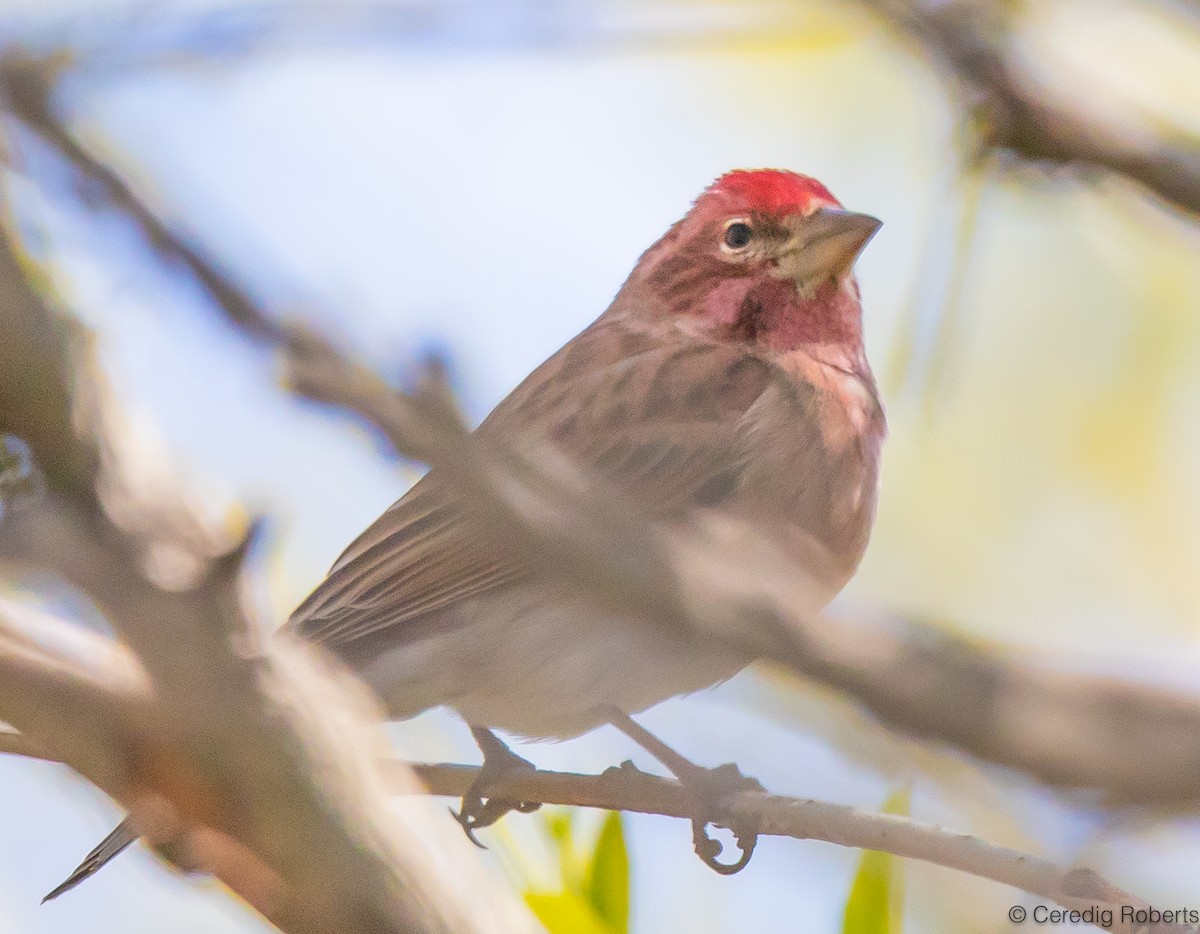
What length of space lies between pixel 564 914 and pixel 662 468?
2.35 metres

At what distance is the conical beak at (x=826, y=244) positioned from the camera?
610cm

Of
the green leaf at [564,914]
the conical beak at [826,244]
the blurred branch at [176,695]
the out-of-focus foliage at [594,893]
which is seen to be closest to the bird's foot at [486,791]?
the out-of-focus foliage at [594,893]

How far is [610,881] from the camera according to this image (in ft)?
12.0

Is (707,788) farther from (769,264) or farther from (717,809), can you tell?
(769,264)

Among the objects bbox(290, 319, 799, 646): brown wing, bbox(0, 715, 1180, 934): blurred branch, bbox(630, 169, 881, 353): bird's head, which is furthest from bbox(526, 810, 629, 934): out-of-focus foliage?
bbox(630, 169, 881, 353): bird's head

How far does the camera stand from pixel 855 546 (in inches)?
213

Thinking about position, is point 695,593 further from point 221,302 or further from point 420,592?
point 420,592

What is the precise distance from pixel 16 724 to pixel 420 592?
3.46m

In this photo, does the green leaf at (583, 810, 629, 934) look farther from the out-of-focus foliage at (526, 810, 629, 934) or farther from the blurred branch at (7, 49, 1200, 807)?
the blurred branch at (7, 49, 1200, 807)

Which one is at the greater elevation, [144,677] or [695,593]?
[695,593]

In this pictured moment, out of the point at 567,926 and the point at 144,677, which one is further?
the point at 567,926

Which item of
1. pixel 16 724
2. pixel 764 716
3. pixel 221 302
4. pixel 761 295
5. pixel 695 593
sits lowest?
pixel 16 724

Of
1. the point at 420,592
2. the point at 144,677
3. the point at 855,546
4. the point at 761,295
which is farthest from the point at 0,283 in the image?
the point at 761,295

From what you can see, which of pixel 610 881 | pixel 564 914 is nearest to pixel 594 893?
pixel 610 881
